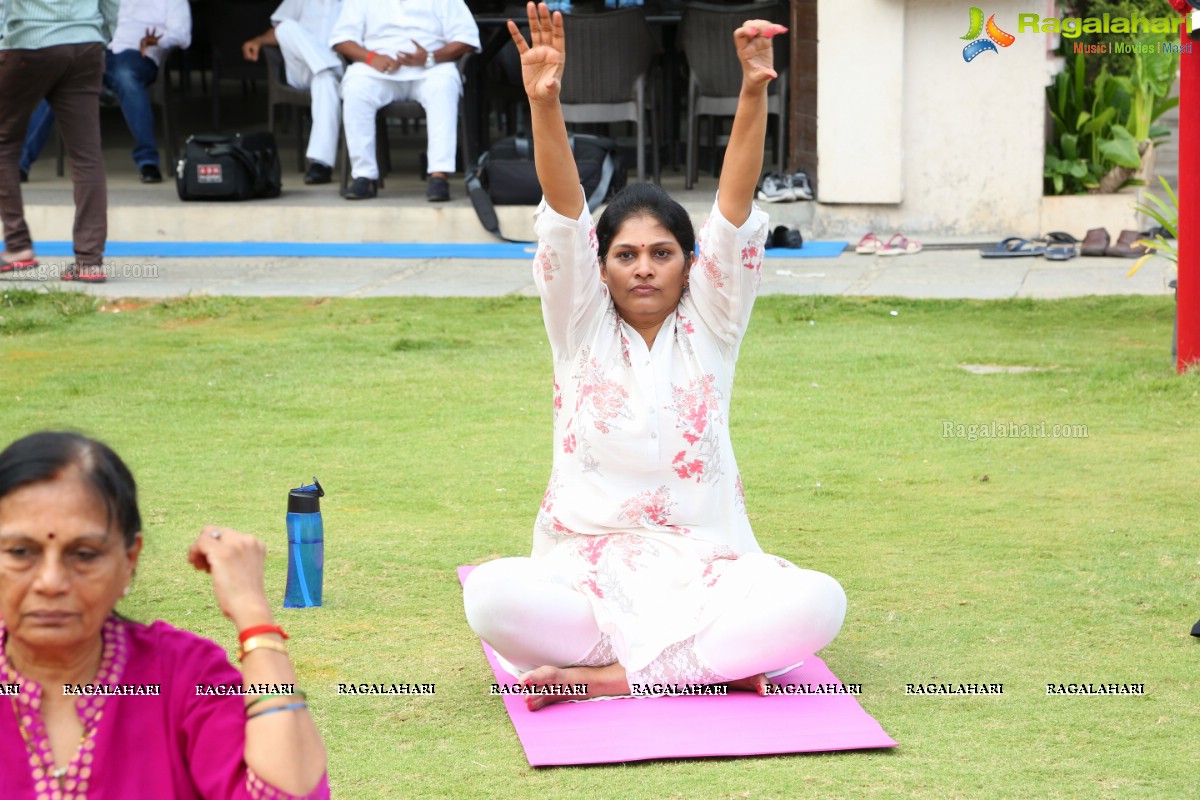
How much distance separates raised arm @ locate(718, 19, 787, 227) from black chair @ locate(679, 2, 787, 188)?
7.02m

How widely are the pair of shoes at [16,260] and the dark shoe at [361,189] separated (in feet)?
7.27

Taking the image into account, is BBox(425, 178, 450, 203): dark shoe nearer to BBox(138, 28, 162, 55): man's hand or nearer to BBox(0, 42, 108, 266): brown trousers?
BBox(0, 42, 108, 266): brown trousers

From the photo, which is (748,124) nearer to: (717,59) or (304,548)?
(304,548)

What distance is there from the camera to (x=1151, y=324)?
7652mm

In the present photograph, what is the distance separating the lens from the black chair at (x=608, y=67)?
33.5ft

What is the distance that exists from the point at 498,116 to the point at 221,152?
11.0 ft

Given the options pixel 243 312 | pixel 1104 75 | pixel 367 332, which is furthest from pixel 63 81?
pixel 1104 75

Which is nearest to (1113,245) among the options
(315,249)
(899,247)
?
(899,247)

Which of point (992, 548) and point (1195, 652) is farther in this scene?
point (992, 548)

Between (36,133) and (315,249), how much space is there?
282 cm

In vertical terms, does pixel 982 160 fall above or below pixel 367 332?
above

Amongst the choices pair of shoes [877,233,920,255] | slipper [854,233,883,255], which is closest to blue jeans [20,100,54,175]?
slipper [854,233,883,255]

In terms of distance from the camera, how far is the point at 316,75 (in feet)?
34.4

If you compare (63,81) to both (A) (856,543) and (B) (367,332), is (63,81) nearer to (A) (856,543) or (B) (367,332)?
(B) (367,332)
